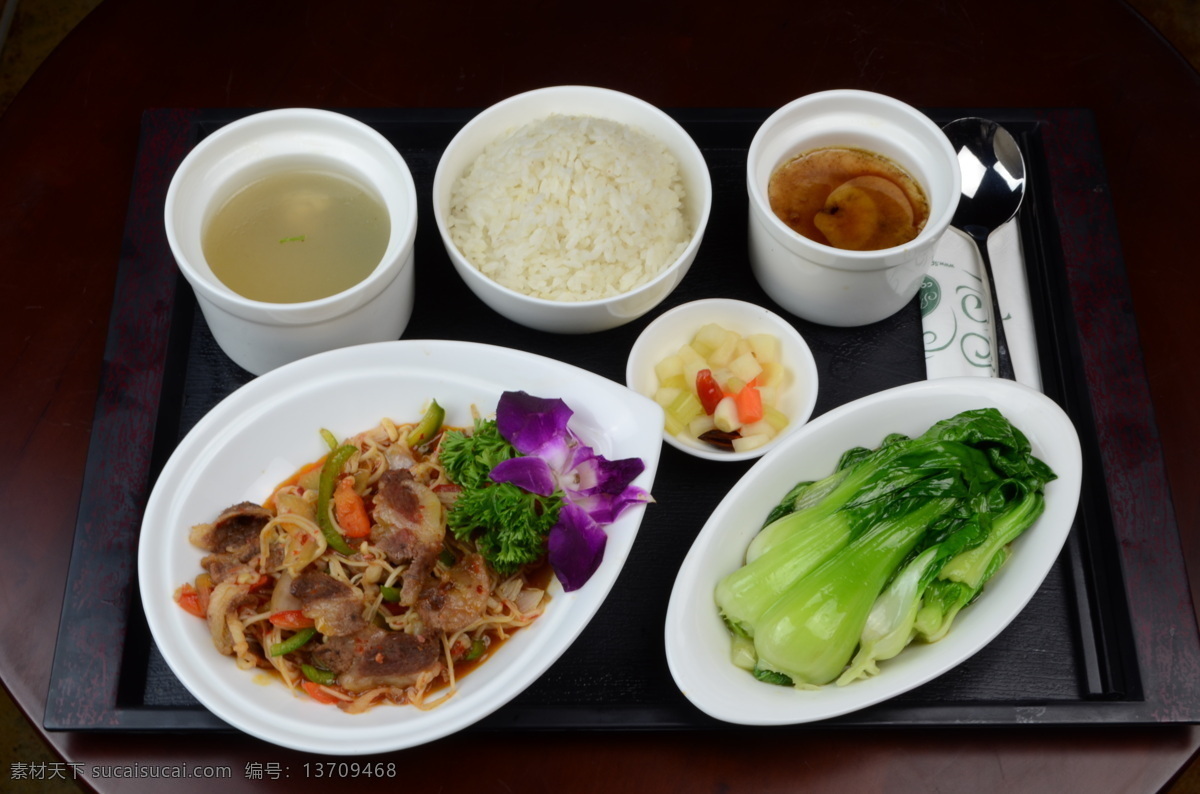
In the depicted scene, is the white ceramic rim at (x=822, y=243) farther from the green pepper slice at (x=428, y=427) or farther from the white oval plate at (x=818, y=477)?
the green pepper slice at (x=428, y=427)

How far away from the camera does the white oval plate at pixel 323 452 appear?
1935mm

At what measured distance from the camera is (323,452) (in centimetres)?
236

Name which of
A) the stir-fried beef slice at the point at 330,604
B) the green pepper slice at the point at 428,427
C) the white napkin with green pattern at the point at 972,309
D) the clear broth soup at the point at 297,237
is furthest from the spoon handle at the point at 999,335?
the stir-fried beef slice at the point at 330,604

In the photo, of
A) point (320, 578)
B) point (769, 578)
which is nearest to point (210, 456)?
point (320, 578)

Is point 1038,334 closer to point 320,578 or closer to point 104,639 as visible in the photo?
point 320,578

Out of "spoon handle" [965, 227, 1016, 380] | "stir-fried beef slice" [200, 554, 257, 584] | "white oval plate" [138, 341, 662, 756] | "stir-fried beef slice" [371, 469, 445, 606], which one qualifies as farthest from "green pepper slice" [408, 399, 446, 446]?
"spoon handle" [965, 227, 1016, 380]

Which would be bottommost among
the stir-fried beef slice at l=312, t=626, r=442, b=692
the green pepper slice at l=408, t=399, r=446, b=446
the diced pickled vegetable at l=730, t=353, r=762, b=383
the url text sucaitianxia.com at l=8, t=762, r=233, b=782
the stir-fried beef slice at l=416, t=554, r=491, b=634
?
the url text sucaitianxia.com at l=8, t=762, r=233, b=782

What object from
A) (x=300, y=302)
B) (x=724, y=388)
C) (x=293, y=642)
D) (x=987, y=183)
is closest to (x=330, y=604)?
(x=293, y=642)

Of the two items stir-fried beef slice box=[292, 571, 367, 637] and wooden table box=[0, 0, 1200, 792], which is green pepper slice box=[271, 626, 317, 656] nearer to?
stir-fried beef slice box=[292, 571, 367, 637]

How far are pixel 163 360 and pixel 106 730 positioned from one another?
878mm

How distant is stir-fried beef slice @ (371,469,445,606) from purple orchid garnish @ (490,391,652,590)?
0.63ft

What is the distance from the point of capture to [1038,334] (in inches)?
104

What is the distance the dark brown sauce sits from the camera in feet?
8.10

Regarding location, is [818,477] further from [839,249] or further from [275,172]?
[275,172]
